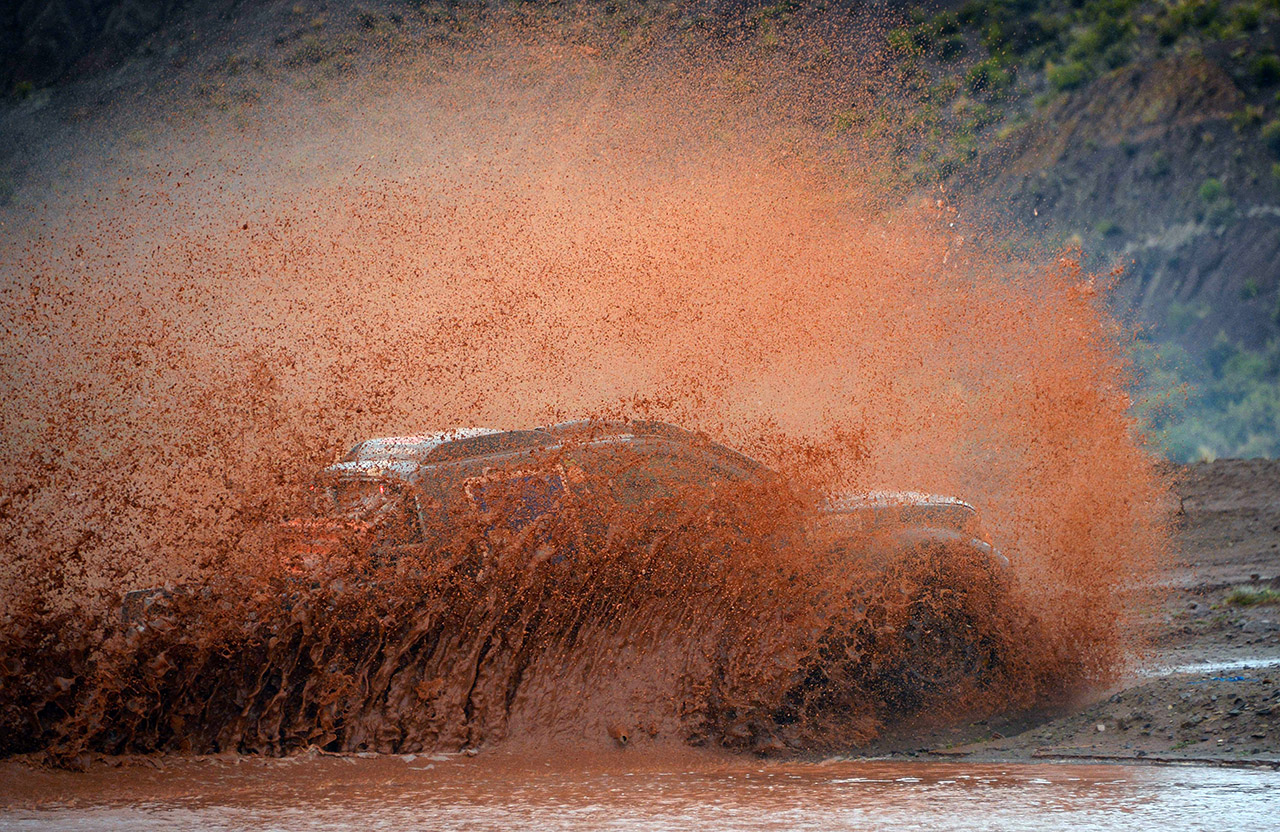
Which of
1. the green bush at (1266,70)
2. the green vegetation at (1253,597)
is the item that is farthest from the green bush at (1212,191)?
the green vegetation at (1253,597)

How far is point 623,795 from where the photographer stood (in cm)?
524

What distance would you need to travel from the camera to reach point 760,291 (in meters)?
12.8

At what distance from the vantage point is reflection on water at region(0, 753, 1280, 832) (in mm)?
4660

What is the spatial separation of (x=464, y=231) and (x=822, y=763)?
13.9 m

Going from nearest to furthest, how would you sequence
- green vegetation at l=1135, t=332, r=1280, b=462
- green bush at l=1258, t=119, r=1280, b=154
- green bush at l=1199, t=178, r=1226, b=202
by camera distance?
green vegetation at l=1135, t=332, r=1280, b=462, green bush at l=1199, t=178, r=1226, b=202, green bush at l=1258, t=119, r=1280, b=154

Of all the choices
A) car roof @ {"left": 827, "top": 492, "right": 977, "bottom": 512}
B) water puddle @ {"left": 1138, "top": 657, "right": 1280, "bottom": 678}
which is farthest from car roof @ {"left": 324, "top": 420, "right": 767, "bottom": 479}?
water puddle @ {"left": 1138, "top": 657, "right": 1280, "bottom": 678}

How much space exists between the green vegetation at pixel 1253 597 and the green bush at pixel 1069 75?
48867 mm

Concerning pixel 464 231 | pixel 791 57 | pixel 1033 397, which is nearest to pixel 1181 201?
pixel 791 57

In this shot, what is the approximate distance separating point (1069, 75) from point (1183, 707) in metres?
53.2

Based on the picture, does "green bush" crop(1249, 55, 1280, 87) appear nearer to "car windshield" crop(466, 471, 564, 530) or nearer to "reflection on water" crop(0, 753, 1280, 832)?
"reflection on water" crop(0, 753, 1280, 832)

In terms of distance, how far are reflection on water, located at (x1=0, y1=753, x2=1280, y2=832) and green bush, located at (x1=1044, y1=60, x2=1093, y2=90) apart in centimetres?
5417

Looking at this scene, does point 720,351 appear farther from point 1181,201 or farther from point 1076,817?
point 1181,201

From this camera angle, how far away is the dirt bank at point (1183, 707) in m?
6.31

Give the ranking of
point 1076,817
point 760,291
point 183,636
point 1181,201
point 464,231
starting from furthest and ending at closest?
point 1181,201 < point 464,231 < point 760,291 < point 183,636 < point 1076,817
